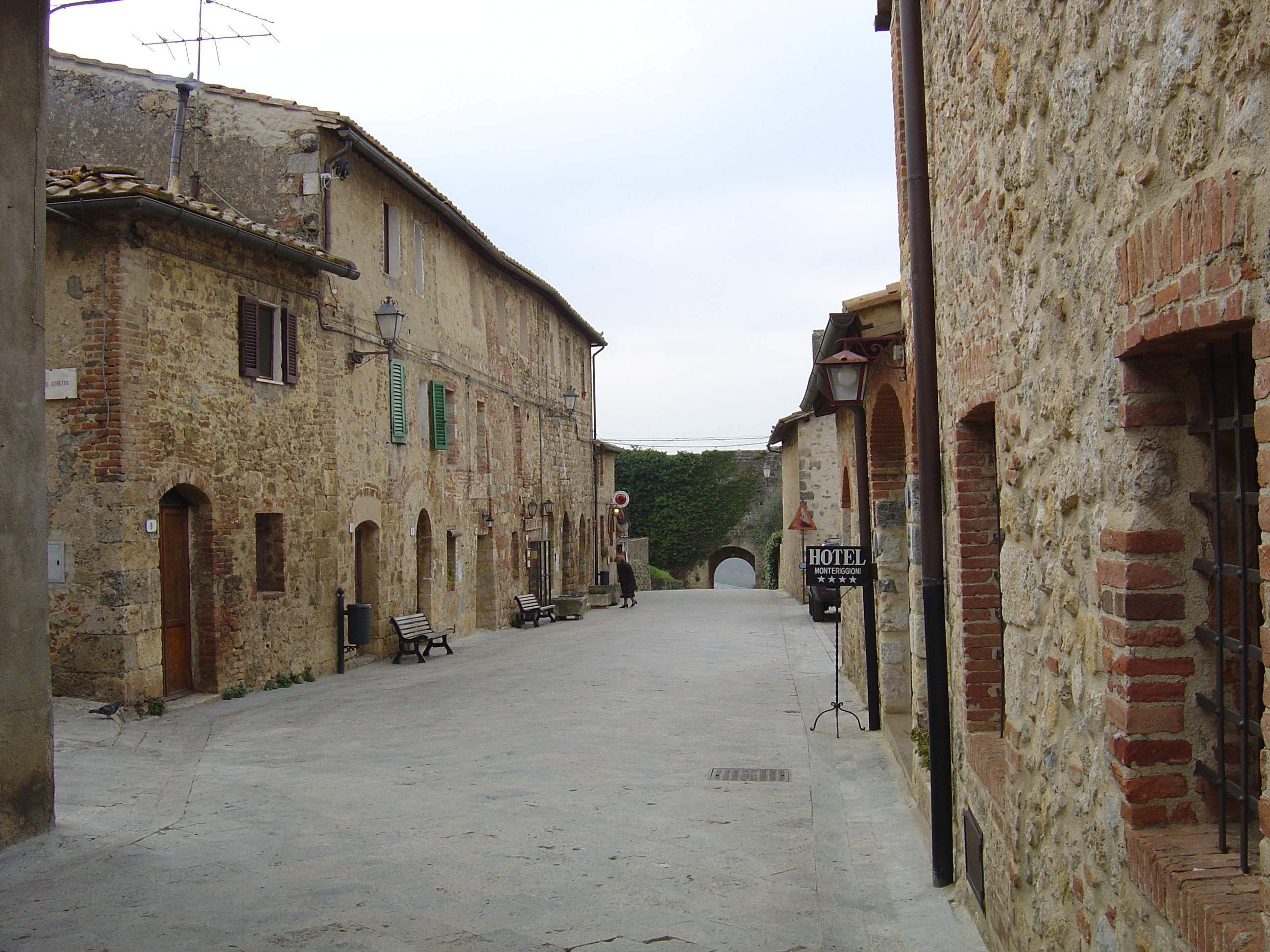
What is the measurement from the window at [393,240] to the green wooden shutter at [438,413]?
2.24 meters

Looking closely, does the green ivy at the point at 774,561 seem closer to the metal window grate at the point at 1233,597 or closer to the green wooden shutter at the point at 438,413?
the green wooden shutter at the point at 438,413

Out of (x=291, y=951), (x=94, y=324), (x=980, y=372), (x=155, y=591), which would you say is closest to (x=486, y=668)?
(x=155, y=591)

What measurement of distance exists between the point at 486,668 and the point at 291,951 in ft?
35.5

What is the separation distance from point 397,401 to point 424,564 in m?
3.17

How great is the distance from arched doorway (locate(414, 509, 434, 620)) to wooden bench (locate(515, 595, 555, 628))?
4638mm

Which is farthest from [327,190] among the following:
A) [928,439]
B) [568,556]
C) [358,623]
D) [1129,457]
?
[568,556]

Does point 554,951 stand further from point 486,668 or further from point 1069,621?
point 486,668

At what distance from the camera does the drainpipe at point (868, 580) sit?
9242mm

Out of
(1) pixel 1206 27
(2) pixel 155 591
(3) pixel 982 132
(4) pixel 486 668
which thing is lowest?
(4) pixel 486 668

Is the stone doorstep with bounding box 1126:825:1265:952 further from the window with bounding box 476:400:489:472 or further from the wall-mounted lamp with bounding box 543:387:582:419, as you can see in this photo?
the wall-mounted lamp with bounding box 543:387:582:419

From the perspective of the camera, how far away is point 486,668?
50.9 ft

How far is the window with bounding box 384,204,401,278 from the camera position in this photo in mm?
17688

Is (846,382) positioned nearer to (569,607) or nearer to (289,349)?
(289,349)

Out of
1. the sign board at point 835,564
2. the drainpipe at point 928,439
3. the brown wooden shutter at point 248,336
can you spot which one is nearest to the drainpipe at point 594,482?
the brown wooden shutter at point 248,336
